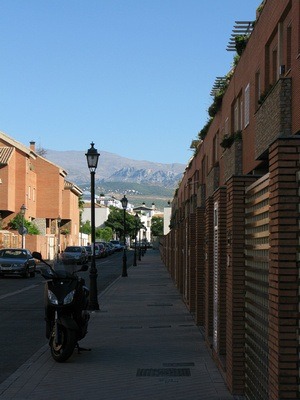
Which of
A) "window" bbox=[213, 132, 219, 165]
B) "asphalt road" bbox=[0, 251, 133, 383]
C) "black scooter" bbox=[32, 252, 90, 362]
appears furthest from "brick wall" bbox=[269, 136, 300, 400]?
"window" bbox=[213, 132, 219, 165]

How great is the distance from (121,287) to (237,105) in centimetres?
1414

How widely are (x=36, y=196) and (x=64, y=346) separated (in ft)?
234

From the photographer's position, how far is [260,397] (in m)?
7.13

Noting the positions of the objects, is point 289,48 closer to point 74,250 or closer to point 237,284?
point 237,284

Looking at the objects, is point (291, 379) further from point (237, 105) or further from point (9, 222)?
point (9, 222)

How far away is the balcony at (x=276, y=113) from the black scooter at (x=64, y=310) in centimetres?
360

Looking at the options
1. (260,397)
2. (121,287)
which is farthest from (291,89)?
(121,287)

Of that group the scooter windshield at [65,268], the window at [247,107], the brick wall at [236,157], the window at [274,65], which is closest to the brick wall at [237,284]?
the scooter windshield at [65,268]

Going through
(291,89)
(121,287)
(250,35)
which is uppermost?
(250,35)

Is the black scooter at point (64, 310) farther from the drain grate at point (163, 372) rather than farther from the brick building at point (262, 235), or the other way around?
the brick building at point (262, 235)

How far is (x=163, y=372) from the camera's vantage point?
10.9 metres

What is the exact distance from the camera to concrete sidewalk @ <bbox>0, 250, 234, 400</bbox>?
9.42 meters

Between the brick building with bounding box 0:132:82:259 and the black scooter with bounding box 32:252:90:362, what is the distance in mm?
47577

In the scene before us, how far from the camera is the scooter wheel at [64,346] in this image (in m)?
11.8
